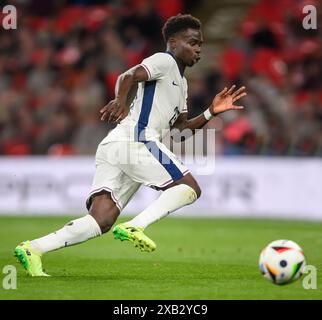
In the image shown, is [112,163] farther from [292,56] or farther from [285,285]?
[292,56]

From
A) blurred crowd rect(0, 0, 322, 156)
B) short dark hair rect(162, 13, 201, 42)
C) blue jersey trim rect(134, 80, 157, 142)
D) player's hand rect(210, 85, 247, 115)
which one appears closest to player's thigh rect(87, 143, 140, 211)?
blue jersey trim rect(134, 80, 157, 142)

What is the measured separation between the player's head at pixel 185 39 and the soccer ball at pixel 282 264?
6.68ft

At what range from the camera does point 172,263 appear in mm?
9641

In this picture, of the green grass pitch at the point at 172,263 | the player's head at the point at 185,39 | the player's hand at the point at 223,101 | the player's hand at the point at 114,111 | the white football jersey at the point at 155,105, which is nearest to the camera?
the green grass pitch at the point at 172,263

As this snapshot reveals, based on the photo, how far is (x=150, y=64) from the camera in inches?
321

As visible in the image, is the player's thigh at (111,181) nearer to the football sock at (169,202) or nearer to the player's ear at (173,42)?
the football sock at (169,202)

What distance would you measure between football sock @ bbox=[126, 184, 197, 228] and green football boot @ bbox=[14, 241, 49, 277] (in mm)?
949

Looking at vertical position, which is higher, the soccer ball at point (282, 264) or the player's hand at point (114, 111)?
the player's hand at point (114, 111)

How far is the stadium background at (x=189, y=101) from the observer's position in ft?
52.0

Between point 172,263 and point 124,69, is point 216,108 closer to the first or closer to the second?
point 172,263

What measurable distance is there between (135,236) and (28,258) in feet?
3.52

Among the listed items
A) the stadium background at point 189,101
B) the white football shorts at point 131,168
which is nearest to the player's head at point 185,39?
the white football shorts at point 131,168
